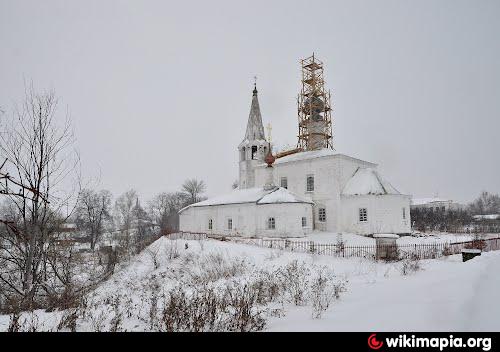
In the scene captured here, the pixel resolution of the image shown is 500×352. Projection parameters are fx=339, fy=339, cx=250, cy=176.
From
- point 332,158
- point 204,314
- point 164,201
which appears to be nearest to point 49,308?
point 204,314

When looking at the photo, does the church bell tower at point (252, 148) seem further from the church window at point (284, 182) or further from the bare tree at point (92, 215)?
the bare tree at point (92, 215)

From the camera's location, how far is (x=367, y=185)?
29.1m

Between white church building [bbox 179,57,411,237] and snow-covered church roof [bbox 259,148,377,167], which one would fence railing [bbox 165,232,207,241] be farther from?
snow-covered church roof [bbox 259,148,377,167]

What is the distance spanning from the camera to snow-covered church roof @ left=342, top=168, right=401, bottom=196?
1124 inches

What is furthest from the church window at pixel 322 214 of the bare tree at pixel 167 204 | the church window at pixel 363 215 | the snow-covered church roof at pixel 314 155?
the bare tree at pixel 167 204

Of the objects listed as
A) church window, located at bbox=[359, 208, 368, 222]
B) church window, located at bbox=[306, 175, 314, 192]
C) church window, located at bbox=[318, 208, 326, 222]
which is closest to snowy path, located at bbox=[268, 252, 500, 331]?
church window, located at bbox=[359, 208, 368, 222]

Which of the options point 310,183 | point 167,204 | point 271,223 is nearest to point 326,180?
point 310,183

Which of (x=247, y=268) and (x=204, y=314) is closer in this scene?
(x=204, y=314)

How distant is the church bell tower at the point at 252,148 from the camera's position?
36.5 m
